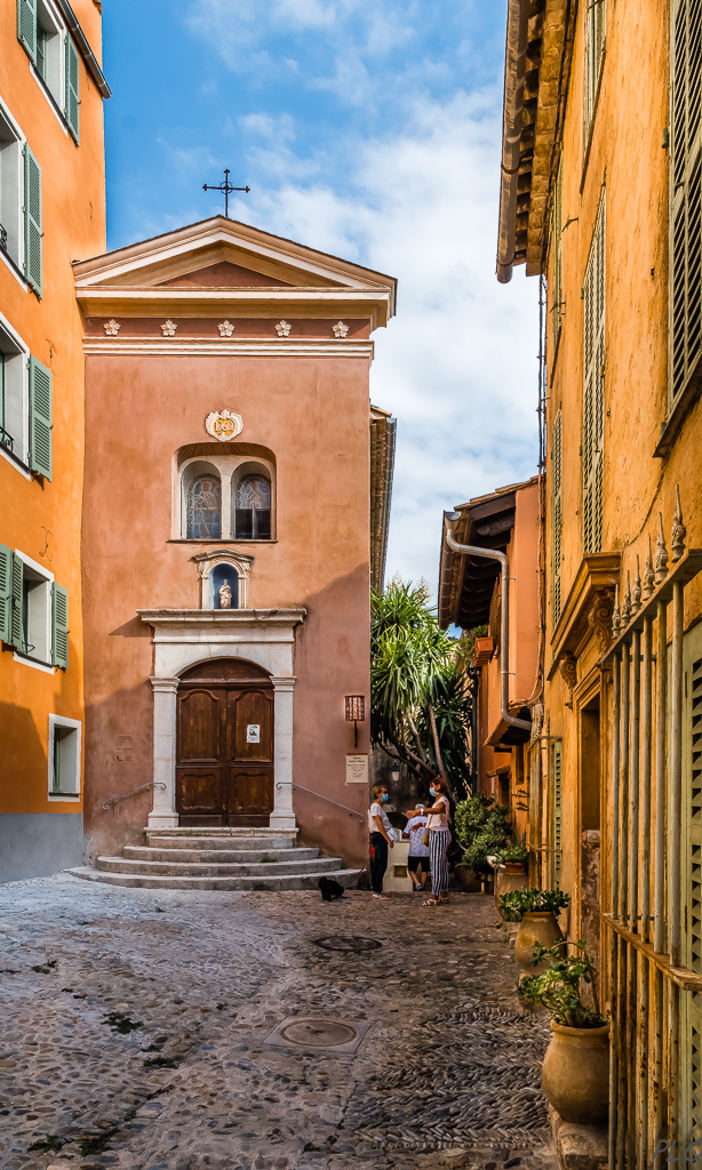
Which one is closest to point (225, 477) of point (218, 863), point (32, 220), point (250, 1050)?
point (32, 220)

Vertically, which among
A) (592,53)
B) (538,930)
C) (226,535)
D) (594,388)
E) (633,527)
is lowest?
(538,930)

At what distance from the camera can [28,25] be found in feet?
47.2

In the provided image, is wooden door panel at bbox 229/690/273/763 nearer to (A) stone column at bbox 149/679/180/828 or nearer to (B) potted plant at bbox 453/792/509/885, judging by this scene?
(A) stone column at bbox 149/679/180/828

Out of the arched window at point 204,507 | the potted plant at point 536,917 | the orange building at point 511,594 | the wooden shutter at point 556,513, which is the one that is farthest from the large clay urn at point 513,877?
the arched window at point 204,507

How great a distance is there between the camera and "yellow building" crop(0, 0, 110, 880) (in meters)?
13.4

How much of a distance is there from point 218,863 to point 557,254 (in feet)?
30.1

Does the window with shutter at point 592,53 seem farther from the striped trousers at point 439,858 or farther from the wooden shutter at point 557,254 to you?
the striped trousers at point 439,858

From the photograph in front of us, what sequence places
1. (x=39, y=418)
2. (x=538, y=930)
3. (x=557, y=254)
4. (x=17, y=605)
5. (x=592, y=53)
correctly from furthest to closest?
(x=39, y=418)
(x=17, y=605)
(x=557, y=254)
(x=538, y=930)
(x=592, y=53)

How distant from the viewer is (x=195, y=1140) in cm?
520

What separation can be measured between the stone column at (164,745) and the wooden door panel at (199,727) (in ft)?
0.54

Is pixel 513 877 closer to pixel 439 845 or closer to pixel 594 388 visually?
pixel 439 845

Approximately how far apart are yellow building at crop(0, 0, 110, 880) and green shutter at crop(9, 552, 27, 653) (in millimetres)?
30

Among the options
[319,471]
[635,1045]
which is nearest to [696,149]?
[635,1045]

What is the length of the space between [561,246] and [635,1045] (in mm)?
7715
